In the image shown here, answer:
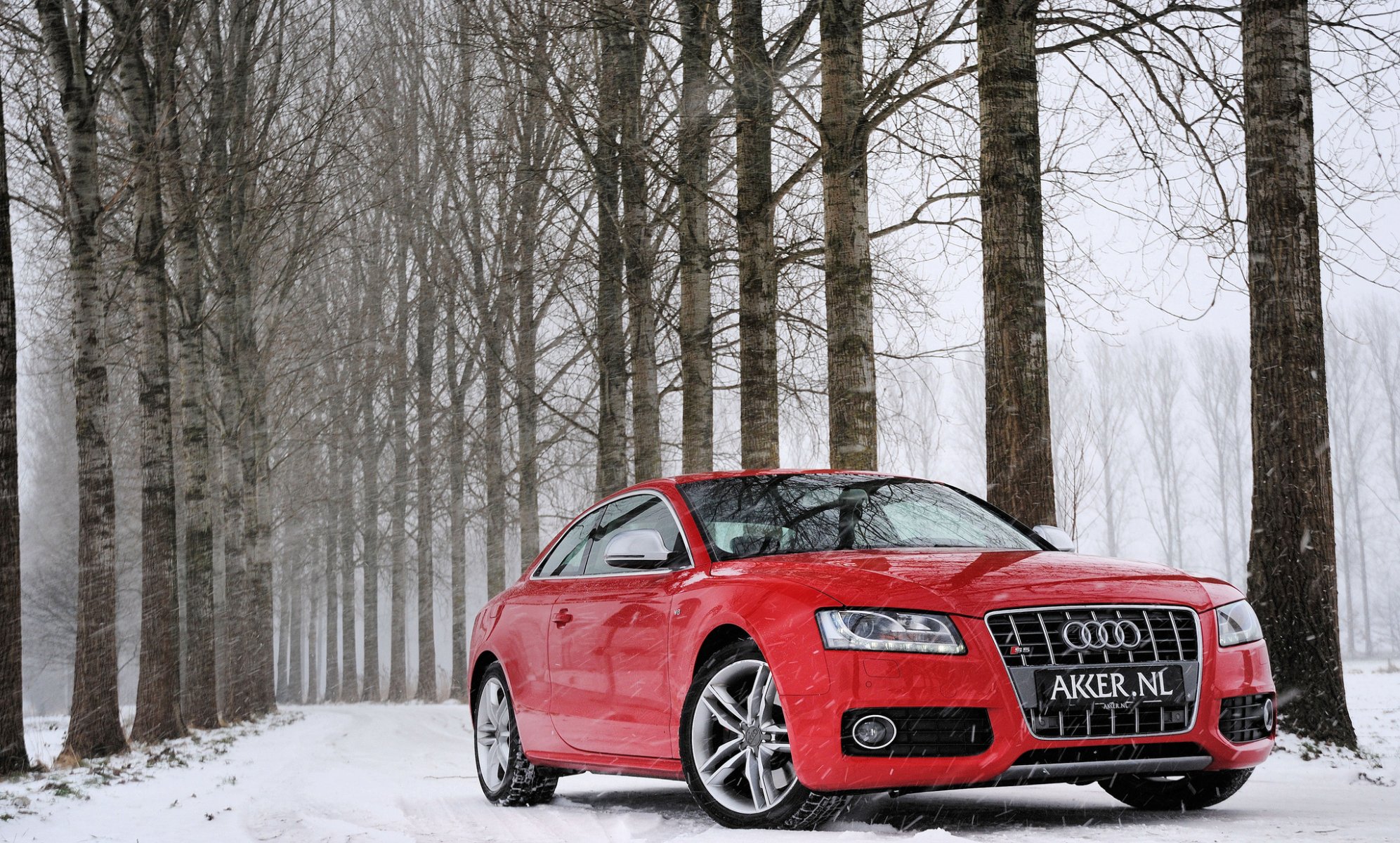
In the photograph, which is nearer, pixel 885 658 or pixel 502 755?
pixel 885 658

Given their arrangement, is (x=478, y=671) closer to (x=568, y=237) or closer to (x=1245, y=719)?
(x=1245, y=719)

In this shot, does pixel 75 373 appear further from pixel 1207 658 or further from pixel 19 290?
pixel 19 290

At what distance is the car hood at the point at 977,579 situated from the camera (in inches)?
186

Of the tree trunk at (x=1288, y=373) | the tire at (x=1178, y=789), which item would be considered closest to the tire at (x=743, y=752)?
the tire at (x=1178, y=789)

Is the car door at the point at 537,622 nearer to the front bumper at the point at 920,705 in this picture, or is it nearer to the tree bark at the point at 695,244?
the front bumper at the point at 920,705

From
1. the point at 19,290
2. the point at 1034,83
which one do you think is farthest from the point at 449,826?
the point at 19,290

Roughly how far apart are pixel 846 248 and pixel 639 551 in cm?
638

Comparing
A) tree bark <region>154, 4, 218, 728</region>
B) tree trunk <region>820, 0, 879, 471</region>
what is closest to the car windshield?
tree trunk <region>820, 0, 879, 471</region>

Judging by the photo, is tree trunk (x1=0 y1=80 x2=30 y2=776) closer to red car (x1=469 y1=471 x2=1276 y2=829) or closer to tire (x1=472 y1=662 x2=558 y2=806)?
tire (x1=472 y1=662 x2=558 y2=806)

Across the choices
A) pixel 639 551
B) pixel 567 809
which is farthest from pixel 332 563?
pixel 639 551

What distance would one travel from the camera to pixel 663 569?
5.94 meters

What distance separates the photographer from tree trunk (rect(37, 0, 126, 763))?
39.8 feet

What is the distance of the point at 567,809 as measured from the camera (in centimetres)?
694

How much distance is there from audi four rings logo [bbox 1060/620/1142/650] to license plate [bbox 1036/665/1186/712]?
78 millimetres
